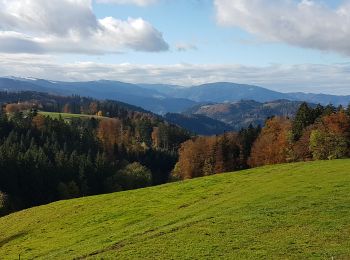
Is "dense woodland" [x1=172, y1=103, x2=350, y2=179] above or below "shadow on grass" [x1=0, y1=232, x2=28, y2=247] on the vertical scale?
above

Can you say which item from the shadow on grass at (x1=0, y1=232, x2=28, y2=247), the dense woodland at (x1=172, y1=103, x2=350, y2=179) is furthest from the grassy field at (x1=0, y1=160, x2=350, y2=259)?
the dense woodland at (x1=172, y1=103, x2=350, y2=179)

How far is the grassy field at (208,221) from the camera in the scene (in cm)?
2628

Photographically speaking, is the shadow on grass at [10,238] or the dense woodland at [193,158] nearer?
the shadow on grass at [10,238]

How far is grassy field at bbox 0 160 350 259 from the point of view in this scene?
26.3 meters

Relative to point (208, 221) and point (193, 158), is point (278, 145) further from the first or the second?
point (208, 221)

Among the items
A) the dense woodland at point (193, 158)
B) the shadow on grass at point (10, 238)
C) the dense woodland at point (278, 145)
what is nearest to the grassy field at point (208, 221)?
the shadow on grass at point (10, 238)

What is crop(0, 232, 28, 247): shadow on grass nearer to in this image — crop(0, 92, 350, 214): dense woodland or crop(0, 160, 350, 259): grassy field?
crop(0, 160, 350, 259): grassy field

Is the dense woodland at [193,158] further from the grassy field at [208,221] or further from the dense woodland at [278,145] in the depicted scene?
the grassy field at [208,221]

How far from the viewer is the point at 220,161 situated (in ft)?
394

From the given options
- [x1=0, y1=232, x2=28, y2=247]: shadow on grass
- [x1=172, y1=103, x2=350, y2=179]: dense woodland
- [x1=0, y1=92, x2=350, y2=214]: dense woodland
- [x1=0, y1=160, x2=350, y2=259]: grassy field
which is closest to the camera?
[x1=0, y1=160, x2=350, y2=259]: grassy field

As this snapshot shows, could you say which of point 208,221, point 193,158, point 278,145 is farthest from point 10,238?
point 193,158

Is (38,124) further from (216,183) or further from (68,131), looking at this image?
(216,183)

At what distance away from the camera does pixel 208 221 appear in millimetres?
33812

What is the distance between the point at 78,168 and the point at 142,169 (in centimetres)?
1967
